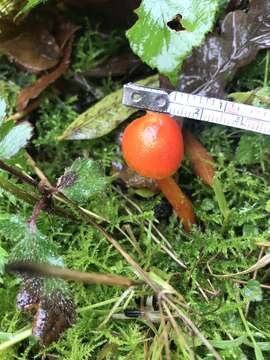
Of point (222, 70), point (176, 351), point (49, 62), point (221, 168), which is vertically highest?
point (49, 62)

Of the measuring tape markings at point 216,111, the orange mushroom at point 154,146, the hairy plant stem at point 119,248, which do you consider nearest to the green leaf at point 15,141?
the hairy plant stem at point 119,248

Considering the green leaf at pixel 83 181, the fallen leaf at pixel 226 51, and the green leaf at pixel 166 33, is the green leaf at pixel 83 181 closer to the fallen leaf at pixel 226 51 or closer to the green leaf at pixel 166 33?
the green leaf at pixel 166 33

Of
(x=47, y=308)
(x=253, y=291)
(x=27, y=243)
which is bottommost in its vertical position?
(x=253, y=291)

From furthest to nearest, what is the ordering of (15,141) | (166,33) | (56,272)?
(166,33)
(15,141)
(56,272)

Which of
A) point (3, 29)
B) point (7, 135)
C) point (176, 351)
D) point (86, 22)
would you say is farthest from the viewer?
point (86, 22)

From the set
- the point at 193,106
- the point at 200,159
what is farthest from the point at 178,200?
the point at 193,106

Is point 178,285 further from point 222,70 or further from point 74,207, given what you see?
point 222,70

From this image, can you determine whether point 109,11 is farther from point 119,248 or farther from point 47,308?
point 47,308

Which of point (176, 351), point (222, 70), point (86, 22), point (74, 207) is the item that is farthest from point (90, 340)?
point (86, 22)
